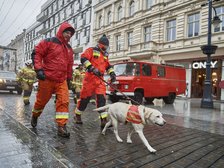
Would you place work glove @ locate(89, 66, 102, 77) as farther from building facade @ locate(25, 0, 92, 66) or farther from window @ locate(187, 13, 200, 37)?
building facade @ locate(25, 0, 92, 66)

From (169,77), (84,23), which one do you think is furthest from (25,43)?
(169,77)

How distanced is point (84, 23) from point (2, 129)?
38552 mm

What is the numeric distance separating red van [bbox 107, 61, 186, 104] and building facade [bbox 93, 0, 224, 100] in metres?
7.75

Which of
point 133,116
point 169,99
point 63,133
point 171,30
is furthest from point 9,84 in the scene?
point 171,30

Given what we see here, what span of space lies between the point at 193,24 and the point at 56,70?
21075 millimetres

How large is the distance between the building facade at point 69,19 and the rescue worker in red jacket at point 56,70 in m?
31.7

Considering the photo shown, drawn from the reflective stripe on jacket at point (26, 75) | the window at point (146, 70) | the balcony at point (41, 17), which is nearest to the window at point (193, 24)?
the window at point (146, 70)

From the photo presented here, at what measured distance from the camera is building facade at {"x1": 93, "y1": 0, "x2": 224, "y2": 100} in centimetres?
2198

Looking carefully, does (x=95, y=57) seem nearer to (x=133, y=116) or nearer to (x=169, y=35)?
(x=133, y=116)

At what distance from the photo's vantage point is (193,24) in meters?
23.5

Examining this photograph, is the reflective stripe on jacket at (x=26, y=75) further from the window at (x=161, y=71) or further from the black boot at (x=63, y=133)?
the window at (x=161, y=71)

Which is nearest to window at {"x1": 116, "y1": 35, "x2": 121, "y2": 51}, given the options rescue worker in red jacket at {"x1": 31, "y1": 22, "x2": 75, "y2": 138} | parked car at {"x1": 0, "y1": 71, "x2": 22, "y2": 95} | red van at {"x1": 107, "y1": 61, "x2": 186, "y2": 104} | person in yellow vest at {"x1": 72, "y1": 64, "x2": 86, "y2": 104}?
parked car at {"x1": 0, "y1": 71, "x2": 22, "y2": 95}

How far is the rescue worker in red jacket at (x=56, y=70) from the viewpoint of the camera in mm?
4772

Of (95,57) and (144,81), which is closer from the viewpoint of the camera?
(95,57)
